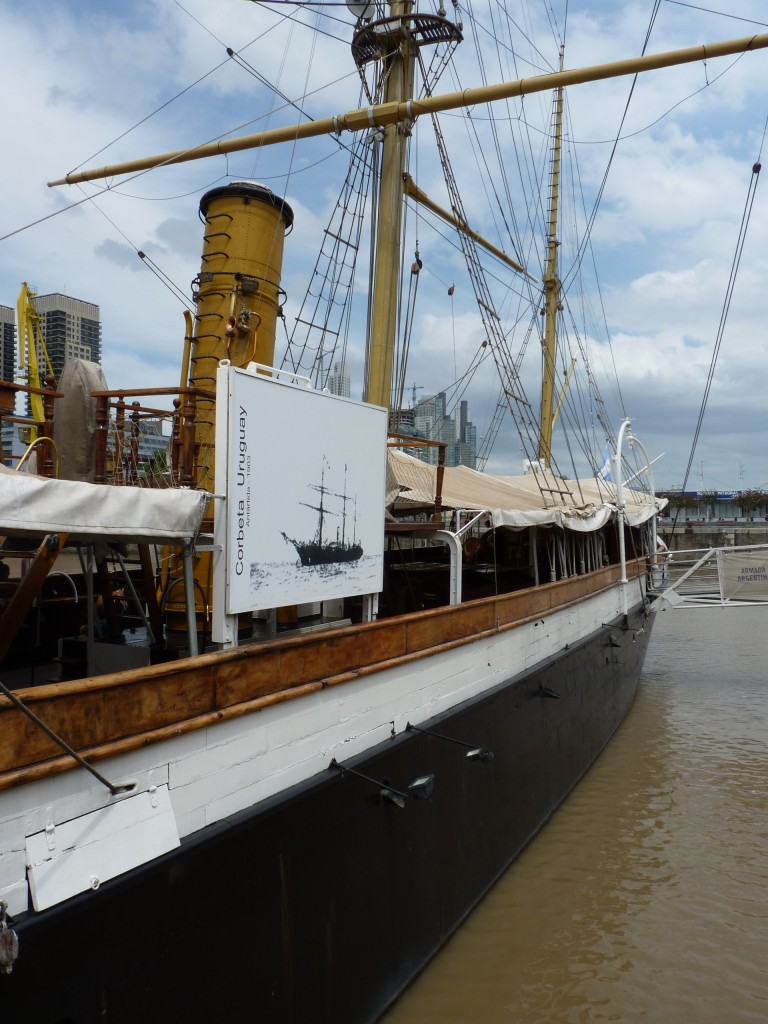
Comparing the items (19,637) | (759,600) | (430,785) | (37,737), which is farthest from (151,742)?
(759,600)

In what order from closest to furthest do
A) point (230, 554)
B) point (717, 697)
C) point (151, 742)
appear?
point (151, 742), point (230, 554), point (717, 697)

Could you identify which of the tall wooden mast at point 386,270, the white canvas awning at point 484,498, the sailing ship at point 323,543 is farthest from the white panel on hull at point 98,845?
the tall wooden mast at point 386,270

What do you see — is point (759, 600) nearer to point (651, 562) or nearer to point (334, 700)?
point (651, 562)

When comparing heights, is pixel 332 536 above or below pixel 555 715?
above

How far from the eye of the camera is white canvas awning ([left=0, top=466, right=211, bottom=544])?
3.32m

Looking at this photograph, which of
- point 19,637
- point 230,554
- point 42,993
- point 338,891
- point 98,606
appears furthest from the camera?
point 98,606

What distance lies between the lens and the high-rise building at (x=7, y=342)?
1153 cm

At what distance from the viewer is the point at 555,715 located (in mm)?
8484

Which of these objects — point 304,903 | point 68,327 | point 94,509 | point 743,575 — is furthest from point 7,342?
point 743,575

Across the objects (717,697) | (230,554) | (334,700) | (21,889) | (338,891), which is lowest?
(717,697)

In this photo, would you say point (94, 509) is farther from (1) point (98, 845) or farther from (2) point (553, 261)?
(2) point (553, 261)

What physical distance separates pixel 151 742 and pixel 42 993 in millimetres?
1027

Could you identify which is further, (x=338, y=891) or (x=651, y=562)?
(x=651, y=562)

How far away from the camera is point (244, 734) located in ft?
13.3
